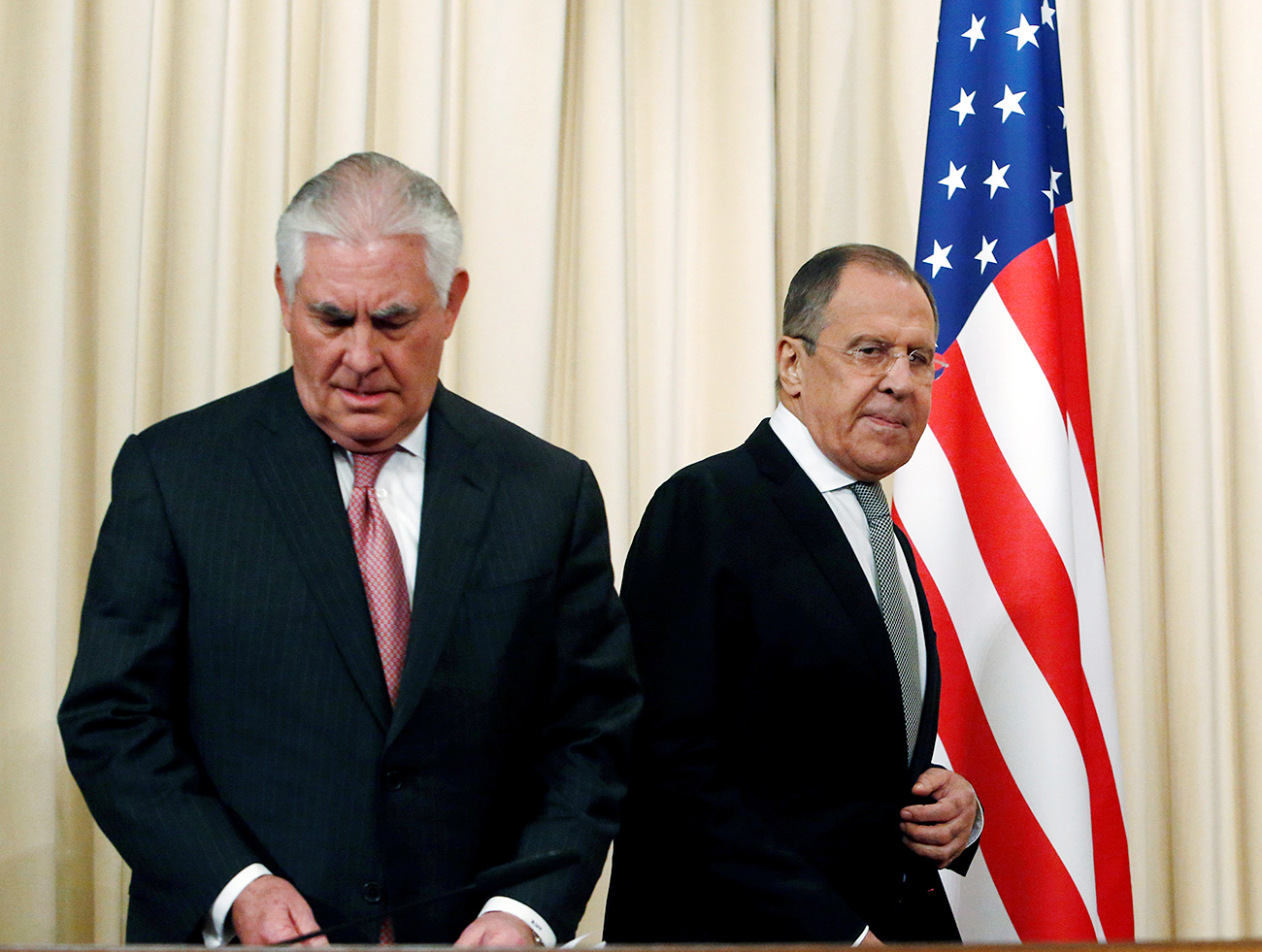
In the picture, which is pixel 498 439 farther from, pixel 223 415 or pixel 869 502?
pixel 869 502

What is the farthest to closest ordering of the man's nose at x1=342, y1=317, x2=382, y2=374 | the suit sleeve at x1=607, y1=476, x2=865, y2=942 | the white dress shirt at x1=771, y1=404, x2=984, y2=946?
the white dress shirt at x1=771, y1=404, x2=984, y2=946 < the suit sleeve at x1=607, y1=476, x2=865, y2=942 < the man's nose at x1=342, y1=317, x2=382, y2=374

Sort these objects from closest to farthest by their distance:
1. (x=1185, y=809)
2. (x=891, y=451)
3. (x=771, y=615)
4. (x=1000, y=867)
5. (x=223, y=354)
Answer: (x=771, y=615)
(x=891, y=451)
(x=1000, y=867)
(x=223, y=354)
(x=1185, y=809)

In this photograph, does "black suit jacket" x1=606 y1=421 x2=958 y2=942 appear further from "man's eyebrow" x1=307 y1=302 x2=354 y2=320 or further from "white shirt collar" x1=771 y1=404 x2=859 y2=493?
"man's eyebrow" x1=307 y1=302 x2=354 y2=320

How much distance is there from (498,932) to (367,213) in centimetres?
88

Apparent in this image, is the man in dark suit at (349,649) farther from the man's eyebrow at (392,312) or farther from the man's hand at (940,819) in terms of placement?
the man's hand at (940,819)

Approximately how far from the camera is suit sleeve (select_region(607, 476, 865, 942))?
1700 mm

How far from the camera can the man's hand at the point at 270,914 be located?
1.36 meters

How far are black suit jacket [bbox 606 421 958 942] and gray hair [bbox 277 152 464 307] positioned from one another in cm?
52

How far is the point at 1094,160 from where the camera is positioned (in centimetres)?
311

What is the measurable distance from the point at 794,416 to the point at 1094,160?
5.07 feet

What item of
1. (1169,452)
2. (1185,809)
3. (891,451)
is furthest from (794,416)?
(1185,809)

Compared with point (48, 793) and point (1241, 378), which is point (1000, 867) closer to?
point (1241, 378)

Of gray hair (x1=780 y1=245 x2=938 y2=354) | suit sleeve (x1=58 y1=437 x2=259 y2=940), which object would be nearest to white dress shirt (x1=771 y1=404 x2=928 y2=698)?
gray hair (x1=780 y1=245 x2=938 y2=354)

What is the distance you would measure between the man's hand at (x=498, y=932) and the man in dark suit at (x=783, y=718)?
13.8 inches
